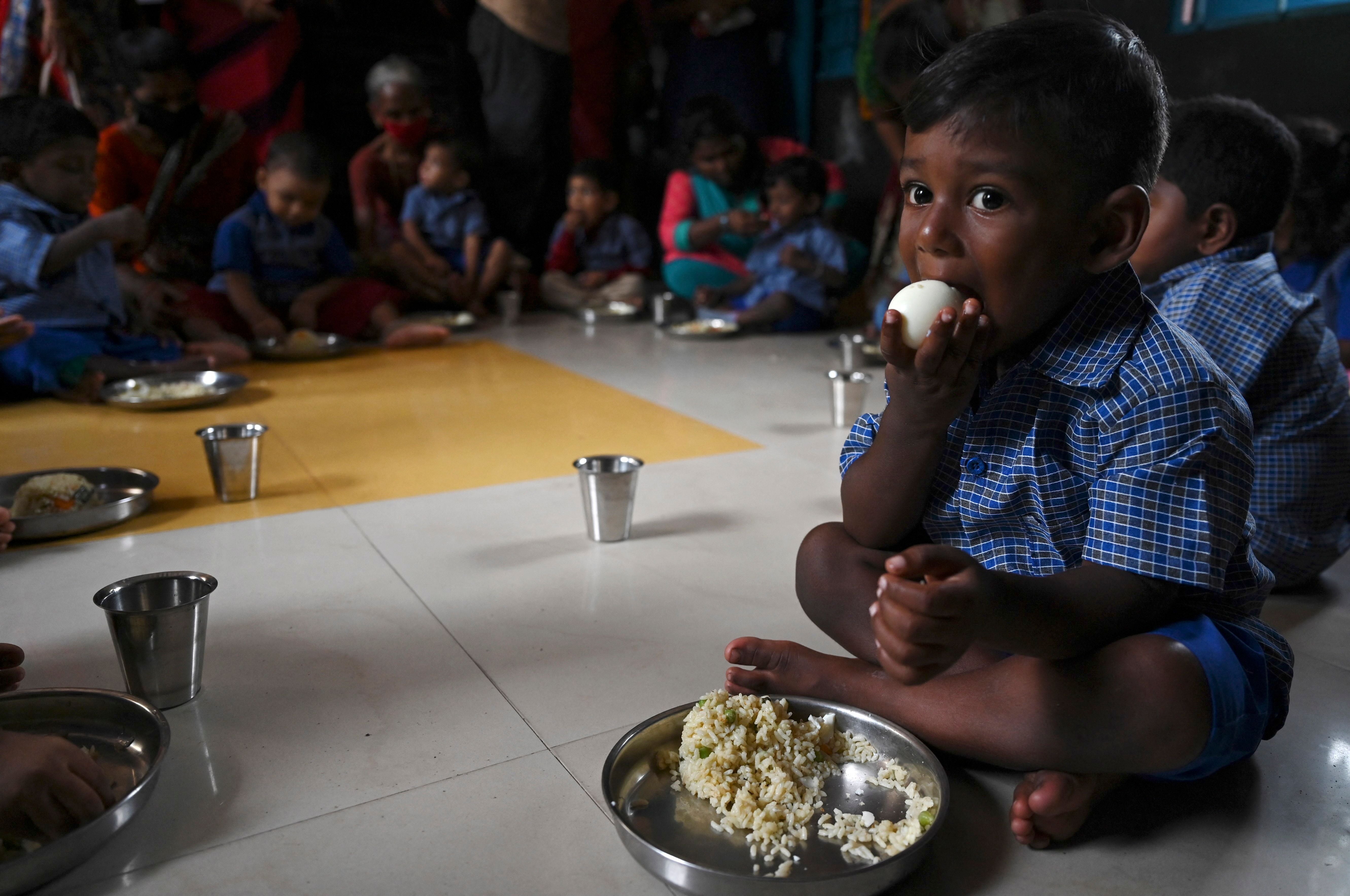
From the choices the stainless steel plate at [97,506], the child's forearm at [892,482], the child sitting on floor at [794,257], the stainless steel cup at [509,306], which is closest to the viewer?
the child's forearm at [892,482]

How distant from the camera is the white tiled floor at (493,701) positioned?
3.41ft

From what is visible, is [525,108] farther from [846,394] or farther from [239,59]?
[846,394]

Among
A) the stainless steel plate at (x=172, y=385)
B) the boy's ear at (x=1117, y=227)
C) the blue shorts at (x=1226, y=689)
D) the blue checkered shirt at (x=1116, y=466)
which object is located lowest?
the stainless steel plate at (x=172, y=385)

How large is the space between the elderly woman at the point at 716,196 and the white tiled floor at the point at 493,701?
2823mm

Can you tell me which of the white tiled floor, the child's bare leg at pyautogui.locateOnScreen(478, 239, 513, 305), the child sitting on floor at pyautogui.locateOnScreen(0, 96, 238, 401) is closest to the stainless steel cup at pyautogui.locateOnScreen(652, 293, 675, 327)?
the child's bare leg at pyautogui.locateOnScreen(478, 239, 513, 305)

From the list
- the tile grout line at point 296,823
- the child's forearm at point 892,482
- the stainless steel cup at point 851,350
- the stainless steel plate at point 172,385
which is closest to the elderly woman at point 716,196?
the stainless steel cup at point 851,350

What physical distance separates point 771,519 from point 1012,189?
1.19 m

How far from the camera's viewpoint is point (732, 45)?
5.77 meters

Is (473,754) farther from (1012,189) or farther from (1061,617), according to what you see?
(1012,189)

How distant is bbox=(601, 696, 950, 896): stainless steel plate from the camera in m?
0.93

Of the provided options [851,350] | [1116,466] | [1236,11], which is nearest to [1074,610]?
[1116,466]

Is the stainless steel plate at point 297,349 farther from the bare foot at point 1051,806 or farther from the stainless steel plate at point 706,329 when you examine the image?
the bare foot at point 1051,806

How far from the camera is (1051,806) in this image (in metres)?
1.03

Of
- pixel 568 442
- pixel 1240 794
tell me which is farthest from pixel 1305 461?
pixel 568 442
